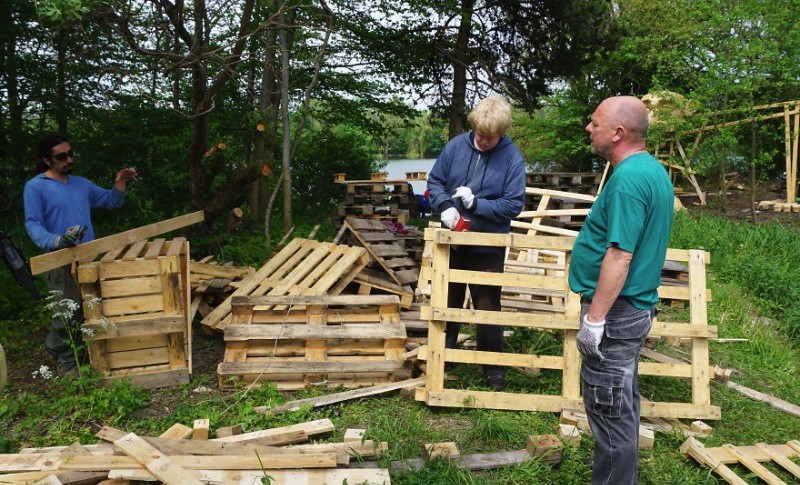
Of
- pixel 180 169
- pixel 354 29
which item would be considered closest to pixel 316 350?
pixel 180 169

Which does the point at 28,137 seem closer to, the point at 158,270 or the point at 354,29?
the point at 158,270

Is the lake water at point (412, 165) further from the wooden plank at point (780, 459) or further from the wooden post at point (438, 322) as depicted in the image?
the wooden plank at point (780, 459)

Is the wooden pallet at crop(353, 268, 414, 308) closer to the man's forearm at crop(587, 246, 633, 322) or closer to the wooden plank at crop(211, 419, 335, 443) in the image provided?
the wooden plank at crop(211, 419, 335, 443)

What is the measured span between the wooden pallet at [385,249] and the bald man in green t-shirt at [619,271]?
3103 millimetres

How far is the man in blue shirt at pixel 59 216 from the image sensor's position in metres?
4.08

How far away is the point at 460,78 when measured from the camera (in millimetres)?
12203

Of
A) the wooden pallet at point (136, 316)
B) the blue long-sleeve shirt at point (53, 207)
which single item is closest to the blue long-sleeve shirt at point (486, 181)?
the wooden pallet at point (136, 316)

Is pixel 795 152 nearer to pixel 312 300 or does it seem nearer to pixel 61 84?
pixel 312 300

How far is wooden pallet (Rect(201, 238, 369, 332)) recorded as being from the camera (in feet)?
16.8

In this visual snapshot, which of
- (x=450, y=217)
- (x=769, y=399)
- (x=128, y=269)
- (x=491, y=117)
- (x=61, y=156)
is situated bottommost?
(x=769, y=399)

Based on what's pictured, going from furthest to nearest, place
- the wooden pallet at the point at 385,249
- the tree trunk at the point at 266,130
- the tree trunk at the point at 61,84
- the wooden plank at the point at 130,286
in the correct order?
the tree trunk at the point at 266,130, the tree trunk at the point at 61,84, the wooden pallet at the point at 385,249, the wooden plank at the point at 130,286

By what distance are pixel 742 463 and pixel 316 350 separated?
9.86ft

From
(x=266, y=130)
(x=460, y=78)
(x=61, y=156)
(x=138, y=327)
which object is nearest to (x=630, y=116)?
(x=138, y=327)

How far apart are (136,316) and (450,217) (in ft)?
8.20
